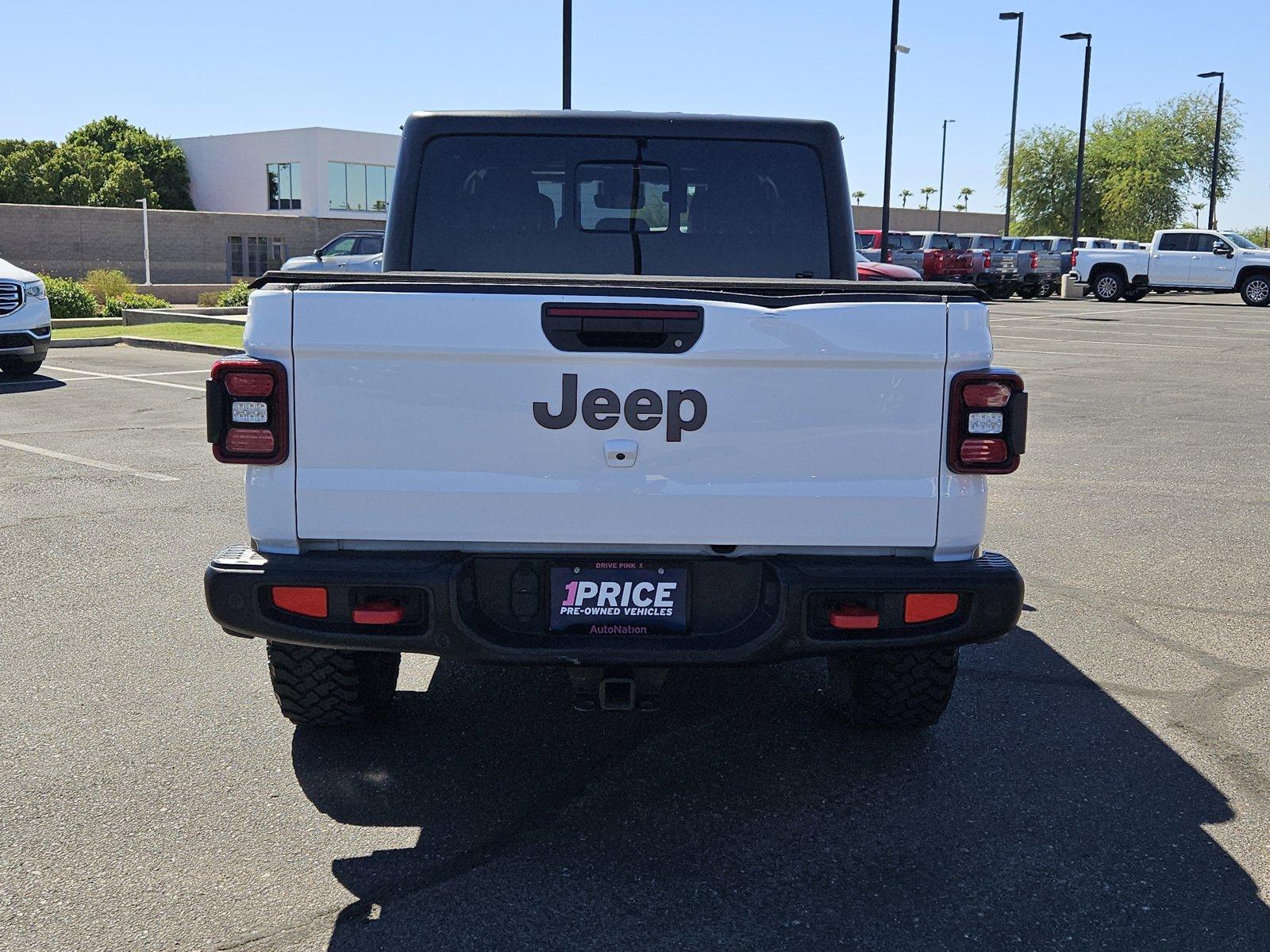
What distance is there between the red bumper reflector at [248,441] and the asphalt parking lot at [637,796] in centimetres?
106

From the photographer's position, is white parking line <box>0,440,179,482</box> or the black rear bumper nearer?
the black rear bumper

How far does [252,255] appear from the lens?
4366cm

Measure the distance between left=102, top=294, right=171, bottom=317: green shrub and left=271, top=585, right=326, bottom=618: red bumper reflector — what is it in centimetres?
2304

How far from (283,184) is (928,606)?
234 ft

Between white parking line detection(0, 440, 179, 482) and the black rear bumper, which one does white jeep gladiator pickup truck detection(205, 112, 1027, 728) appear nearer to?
the black rear bumper

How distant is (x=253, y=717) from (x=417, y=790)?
35.6 inches

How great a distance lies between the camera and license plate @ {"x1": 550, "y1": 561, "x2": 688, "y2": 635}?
11.1ft

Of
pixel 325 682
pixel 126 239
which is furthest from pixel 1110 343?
pixel 126 239

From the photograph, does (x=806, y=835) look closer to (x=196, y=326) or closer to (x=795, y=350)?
(x=795, y=350)

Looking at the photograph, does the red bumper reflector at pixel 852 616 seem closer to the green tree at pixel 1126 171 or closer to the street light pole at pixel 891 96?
the street light pole at pixel 891 96

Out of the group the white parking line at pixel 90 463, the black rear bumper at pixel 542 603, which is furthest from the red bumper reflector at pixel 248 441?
the white parking line at pixel 90 463

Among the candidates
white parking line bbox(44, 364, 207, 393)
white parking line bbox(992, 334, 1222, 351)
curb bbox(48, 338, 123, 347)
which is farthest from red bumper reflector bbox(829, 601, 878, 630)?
white parking line bbox(992, 334, 1222, 351)

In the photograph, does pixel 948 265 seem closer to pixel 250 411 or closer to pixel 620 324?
pixel 620 324

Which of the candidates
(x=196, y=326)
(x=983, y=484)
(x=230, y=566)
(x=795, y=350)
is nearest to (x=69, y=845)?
(x=230, y=566)
